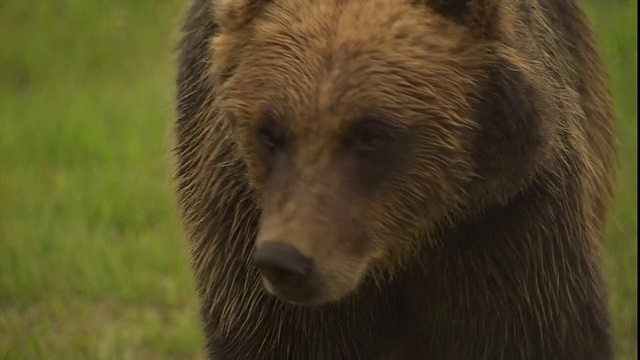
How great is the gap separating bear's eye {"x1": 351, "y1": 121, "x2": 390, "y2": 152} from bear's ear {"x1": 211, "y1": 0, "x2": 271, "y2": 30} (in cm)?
45

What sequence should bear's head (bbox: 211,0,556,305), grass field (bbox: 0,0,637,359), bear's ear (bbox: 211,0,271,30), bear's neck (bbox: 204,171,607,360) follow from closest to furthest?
bear's head (bbox: 211,0,556,305), bear's ear (bbox: 211,0,271,30), bear's neck (bbox: 204,171,607,360), grass field (bbox: 0,0,637,359)

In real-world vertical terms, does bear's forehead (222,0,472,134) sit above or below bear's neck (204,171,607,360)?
above

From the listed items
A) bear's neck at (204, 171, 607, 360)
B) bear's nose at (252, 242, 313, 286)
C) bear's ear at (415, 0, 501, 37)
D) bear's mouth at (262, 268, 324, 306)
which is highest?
bear's ear at (415, 0, 501, 37)

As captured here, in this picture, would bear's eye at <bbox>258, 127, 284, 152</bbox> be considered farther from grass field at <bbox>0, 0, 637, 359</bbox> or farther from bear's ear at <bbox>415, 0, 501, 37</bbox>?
grass field at <bbox>0, 0, 637, 359</bbox>

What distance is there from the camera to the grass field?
583cm

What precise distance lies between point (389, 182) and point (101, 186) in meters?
4.27

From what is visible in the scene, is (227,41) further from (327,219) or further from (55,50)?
(55,50)

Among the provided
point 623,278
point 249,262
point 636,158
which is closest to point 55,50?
point 636,158

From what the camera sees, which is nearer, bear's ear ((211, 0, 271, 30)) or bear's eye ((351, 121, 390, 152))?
bear's eye ((351, 121, 390, 152))

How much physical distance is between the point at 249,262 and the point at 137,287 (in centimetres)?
276

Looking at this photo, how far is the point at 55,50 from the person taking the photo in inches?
367

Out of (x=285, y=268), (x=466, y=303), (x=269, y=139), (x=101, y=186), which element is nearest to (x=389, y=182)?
(x=269, y=139)

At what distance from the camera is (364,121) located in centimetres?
300

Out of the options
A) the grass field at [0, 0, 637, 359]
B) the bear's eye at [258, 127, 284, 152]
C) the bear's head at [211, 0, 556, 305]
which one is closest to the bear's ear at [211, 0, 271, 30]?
the bear's head at [211, 0, 556, 305]
